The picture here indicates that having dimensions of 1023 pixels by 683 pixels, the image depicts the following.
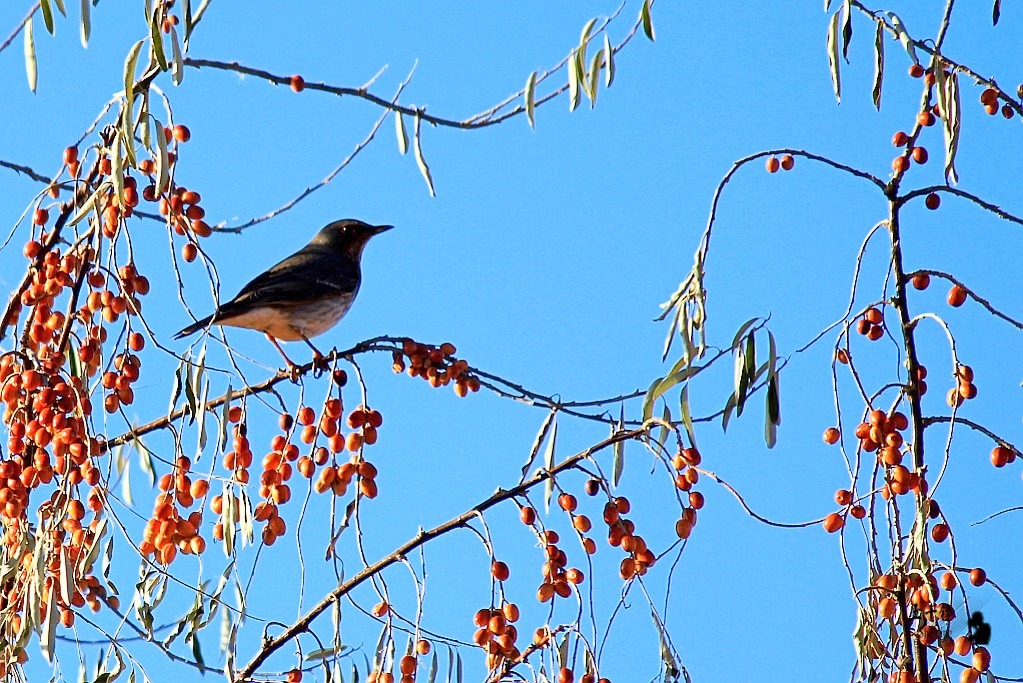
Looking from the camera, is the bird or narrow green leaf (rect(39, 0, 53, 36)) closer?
narrow green leaf (rect(39, 0, 53, 36))

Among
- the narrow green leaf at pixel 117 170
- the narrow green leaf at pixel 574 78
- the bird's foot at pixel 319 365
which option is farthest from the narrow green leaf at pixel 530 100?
the bird's foot at pixel 319 365

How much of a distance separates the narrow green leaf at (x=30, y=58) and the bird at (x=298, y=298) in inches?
60.1

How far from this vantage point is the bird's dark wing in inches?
189

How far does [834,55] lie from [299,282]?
2.86m

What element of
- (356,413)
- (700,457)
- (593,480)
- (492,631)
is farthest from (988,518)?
(356,413)

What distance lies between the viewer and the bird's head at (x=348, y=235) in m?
6.13

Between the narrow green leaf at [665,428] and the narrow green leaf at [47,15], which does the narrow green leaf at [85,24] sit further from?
the narrow green leaf at [665,428]

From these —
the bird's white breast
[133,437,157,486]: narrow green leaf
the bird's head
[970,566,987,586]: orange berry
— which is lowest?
[970,566,987,586]: orange berry

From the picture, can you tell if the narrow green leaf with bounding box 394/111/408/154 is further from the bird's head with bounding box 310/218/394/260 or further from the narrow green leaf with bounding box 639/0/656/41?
the bird's head with bounding box 310/218/394/260

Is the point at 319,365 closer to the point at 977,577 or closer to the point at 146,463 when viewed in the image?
the point at 146,463

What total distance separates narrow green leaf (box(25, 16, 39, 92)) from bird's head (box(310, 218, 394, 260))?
319cm

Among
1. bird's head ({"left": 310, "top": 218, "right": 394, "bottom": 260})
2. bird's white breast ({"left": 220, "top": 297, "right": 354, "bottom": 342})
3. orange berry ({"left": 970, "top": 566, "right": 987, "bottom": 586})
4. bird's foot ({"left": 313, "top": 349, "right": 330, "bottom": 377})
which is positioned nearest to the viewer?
orange berry ({"left": 970, "top": 566, "right": 987, "bottom": 586})

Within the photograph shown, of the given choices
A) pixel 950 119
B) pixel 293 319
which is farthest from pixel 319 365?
pixel 950 119

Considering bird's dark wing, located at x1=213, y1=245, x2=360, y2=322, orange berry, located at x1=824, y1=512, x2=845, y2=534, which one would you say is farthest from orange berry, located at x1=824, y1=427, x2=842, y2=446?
bird's dark wing, located at x1=213, y1=245, x2=360, y2=322
